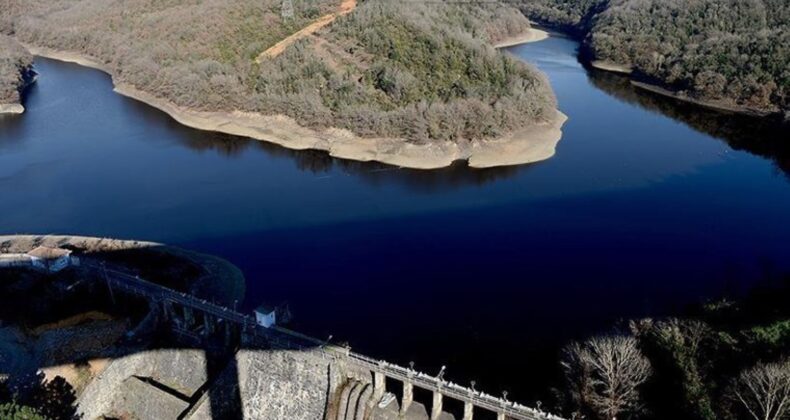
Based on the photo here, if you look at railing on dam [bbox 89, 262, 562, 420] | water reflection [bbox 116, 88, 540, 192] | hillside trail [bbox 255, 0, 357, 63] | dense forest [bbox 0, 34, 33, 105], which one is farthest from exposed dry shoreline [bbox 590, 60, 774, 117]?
dense forest [bbox 0, 34, 33, 105]

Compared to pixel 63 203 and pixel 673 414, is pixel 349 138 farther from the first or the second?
pixel 673 414

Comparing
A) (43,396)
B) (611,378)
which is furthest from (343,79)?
(611,378)

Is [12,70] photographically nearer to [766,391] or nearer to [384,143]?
[384,143]

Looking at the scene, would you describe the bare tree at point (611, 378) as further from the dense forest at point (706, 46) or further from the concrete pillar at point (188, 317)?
the dense forest at point (706, 46)

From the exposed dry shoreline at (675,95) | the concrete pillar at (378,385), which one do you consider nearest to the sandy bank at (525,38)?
the exposed dry shoreline at (675,95)

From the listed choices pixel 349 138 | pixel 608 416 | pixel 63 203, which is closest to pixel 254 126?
pixel 349 138

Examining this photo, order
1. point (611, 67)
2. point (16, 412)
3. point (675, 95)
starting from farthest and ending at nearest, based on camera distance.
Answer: point (611, 67) < point (675, 95) < point (16, 412)
